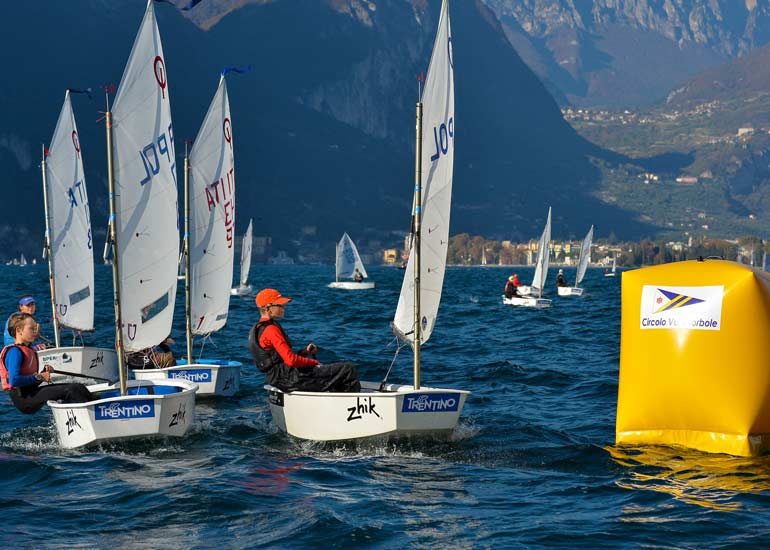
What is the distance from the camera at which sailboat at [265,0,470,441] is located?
49.9 feet

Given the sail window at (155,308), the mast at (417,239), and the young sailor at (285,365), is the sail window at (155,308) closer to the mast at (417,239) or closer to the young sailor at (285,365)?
the young sailor at (285,365)

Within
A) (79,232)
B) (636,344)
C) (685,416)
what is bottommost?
(685,416)

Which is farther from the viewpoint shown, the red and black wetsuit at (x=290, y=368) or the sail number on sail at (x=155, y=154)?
the sail number on sail at (x=155, y=154)

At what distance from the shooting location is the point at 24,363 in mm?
16109

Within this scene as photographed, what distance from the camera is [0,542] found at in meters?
11.2

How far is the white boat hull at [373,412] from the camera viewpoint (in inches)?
594

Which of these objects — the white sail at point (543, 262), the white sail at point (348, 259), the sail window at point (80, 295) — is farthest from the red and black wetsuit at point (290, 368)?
the white sail at point (348, 259)

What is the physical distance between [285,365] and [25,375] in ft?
12.5

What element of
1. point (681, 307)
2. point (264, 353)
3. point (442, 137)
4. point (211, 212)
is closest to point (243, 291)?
point (211, 212)

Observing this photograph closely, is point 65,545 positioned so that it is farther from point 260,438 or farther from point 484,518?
point 260,438

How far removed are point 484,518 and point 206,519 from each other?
3.05 meters

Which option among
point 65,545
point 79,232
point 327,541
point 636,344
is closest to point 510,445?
point 636,344

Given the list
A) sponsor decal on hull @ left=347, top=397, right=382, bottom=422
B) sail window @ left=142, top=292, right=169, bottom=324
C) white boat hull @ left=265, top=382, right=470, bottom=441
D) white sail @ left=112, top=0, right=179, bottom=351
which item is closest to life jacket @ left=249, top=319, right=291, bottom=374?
white boat hull @ left=265, top=382, right=470, bottom=441

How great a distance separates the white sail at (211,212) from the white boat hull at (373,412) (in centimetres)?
799
